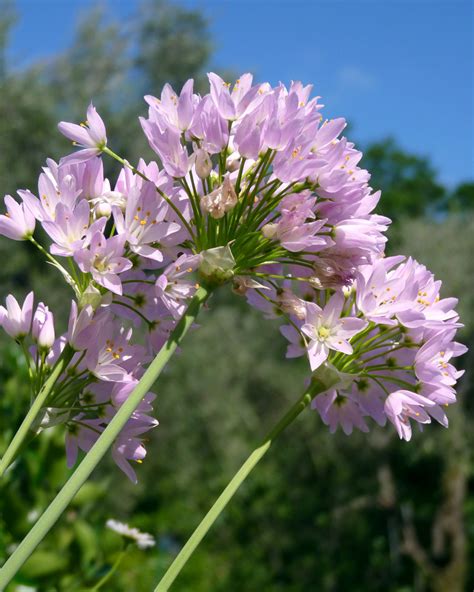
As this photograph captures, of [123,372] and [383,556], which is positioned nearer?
[123,372]

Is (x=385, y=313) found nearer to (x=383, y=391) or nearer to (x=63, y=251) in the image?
(x=383, y=391)

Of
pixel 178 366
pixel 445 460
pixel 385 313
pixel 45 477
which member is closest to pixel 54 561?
pixel 45 477

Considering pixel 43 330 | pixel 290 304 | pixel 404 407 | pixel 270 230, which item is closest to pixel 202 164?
pixel 270 230

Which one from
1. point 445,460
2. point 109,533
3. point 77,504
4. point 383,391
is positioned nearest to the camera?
point 383,391

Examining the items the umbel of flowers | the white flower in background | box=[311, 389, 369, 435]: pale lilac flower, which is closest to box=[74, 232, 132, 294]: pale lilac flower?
the umbel of flowers

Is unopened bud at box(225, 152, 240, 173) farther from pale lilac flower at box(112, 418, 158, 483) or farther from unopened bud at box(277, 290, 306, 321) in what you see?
pale lilac flower at box(112, 418, 158, 483)

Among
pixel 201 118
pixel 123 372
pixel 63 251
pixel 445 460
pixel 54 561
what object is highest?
pixel 445 460

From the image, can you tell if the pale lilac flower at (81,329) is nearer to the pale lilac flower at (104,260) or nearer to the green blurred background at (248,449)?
the pale lilac flower at (104,260)
